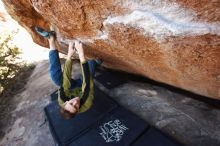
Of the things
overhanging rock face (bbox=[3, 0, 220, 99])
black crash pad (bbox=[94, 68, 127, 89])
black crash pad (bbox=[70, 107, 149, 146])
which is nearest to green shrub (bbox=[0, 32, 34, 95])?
black crash pad (bbox=[94, 68, 127, 89])

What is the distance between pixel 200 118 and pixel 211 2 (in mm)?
2072

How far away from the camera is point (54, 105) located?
485 cm

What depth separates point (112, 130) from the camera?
3771 millimetres

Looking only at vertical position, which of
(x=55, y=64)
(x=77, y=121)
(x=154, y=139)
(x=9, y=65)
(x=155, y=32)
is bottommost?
(x=9, y=65)

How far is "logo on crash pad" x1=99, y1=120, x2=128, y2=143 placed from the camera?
364 cm

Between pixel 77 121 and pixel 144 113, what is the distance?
3.74ft

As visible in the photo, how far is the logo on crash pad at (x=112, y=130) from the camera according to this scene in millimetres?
3642

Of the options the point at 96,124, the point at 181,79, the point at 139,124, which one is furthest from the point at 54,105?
the point at 181,79

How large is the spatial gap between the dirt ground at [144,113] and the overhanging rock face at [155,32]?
1.25ft

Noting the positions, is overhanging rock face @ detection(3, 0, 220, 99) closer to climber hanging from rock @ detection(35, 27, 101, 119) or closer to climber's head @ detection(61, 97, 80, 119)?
climber hanging from rock @ detection(35, 27, 101, 119)

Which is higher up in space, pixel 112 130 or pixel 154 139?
pixel 154 139

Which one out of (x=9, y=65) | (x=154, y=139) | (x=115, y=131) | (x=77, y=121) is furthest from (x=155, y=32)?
(x=9, y=65)

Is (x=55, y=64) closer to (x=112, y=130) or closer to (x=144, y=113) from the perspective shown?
(x=112, y=130)

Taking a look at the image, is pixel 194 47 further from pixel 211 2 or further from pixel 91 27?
pixel 91 27
